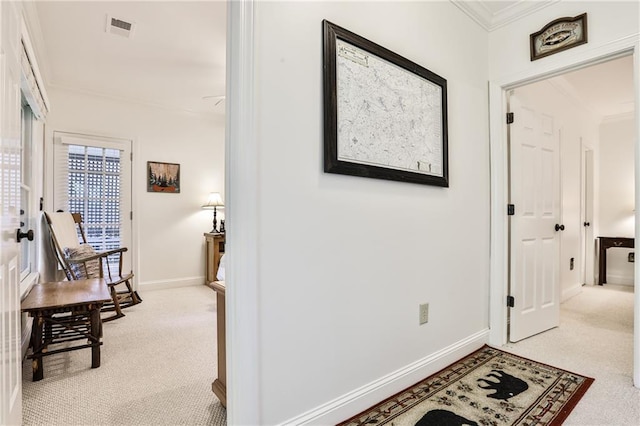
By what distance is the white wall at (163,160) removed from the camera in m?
4.02

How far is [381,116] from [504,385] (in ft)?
→ 5.58

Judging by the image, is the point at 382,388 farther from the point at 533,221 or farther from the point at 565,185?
the point at 565,185

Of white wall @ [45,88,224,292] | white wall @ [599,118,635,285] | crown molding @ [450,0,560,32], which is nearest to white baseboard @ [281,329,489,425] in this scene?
crown molding @ [450,0,560,32]

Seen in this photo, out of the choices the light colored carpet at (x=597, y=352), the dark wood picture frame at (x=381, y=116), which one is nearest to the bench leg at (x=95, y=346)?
the dark wood picture frame at (x=381, y=116)

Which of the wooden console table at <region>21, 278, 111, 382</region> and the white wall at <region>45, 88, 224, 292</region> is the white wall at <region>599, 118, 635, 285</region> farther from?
the wooden console table at <region>21, 278, 111, 382</region>

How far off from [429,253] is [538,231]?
4.46ft

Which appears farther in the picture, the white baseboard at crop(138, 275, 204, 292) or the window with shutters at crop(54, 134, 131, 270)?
the white baseboard at crop(138, 275, 204, 292)

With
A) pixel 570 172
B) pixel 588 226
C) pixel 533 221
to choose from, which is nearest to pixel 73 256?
pixel 533 221

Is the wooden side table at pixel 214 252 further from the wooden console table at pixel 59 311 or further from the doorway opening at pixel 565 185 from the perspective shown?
the doorway opening at pixel 565 185

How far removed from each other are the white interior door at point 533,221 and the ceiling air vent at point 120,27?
3.14 meters

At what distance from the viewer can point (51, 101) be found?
381cm

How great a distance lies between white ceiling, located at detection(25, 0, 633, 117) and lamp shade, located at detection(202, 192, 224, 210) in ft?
4.12

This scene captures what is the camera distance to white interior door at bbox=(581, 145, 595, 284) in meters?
4.73

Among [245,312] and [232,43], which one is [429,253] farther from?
[232,43]
